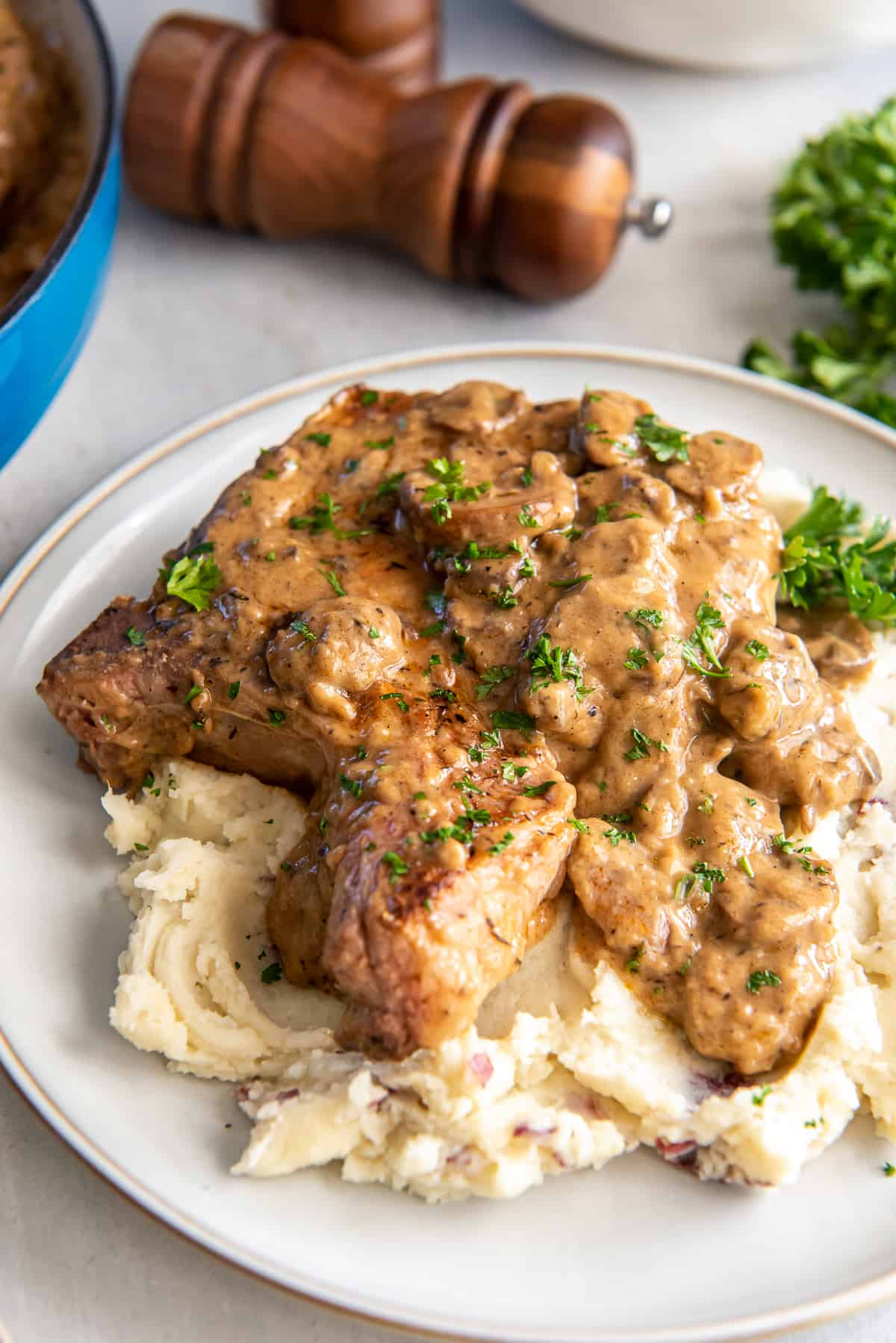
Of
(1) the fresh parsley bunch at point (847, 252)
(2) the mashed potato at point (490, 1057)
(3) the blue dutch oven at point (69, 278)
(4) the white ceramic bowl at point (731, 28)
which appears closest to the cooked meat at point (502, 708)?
(2) the mashed potato at point (490, 1057)

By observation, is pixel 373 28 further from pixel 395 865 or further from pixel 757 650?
pixel 395 865

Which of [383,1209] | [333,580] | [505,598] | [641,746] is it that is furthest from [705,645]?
[383,1209]

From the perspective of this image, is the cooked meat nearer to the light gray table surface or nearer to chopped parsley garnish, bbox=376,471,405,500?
chopped parsley garnish, bbox=376,471,405,500

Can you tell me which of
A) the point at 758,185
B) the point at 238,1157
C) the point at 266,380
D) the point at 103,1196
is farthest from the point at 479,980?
the point at 758,185

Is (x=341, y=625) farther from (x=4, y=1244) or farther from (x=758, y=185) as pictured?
(x=758, y=185)

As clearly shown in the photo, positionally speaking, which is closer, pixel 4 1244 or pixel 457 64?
pixel 4 1244

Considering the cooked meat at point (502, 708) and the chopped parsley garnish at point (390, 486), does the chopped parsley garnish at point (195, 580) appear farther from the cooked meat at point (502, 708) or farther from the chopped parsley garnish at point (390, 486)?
the chopped parsley garnish at point (390, 486)
